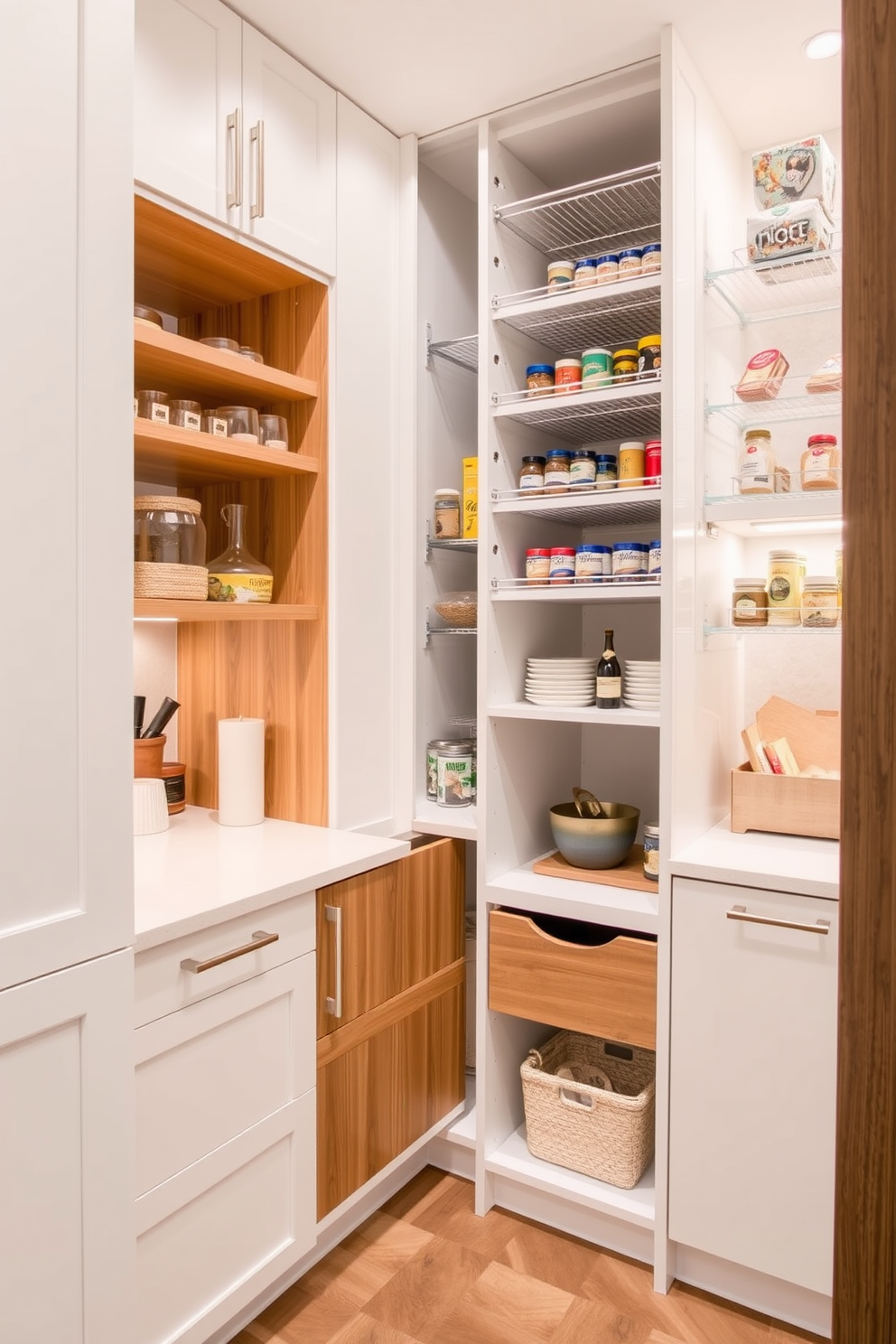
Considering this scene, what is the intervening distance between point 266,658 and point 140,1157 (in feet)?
3.38

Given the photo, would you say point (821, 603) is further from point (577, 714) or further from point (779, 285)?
point (779, 285)

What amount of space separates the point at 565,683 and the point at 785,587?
1.72 ft

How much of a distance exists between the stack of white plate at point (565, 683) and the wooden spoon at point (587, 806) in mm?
243

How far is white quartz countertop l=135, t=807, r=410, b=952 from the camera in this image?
1371 mm

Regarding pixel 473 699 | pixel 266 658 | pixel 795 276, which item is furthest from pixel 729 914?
pixel 795 276

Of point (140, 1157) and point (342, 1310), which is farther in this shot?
point (342, 1310)

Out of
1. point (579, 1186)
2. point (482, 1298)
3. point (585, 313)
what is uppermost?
point (585, 313)

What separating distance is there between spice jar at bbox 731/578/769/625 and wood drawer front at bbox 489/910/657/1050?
736 millimetres

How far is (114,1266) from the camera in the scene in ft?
3.61

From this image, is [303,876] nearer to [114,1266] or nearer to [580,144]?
[114,1266]

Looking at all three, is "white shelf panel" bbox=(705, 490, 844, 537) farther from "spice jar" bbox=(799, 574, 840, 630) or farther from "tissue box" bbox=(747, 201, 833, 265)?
"tissue box" bbox=(747, 201, 833, 265)

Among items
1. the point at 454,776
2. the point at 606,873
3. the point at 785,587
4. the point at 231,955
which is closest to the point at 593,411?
the point at 785,587

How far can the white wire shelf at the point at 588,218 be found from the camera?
196 centimetres

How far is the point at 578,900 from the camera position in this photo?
187 centimetres
